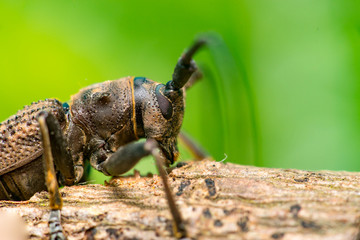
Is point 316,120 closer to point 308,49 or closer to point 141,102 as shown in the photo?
point 308,49

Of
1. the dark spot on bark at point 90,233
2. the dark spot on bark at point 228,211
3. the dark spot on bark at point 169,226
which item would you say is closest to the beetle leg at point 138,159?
the dark spot on bark at point 169,226

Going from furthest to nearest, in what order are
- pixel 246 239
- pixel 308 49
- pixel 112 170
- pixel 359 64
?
pixel 308 49
pixel 359 64
pixel 112 170
pixel 246 239

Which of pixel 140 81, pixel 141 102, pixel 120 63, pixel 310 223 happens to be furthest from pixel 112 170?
pixel 120 63

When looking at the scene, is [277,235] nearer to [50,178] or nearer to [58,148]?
[50,178]

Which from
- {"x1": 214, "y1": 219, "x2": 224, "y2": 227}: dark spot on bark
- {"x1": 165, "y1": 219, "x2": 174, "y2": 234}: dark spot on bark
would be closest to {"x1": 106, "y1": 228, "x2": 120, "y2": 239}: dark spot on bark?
{"x1": 165, "y1": 219, "x2": 174, "y2": 234}: dark spot on bark

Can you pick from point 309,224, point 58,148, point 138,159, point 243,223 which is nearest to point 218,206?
point 243,223

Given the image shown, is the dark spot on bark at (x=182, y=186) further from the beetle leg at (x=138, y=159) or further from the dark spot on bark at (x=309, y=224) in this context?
the dark spot on bark at (x=309, y=224)
